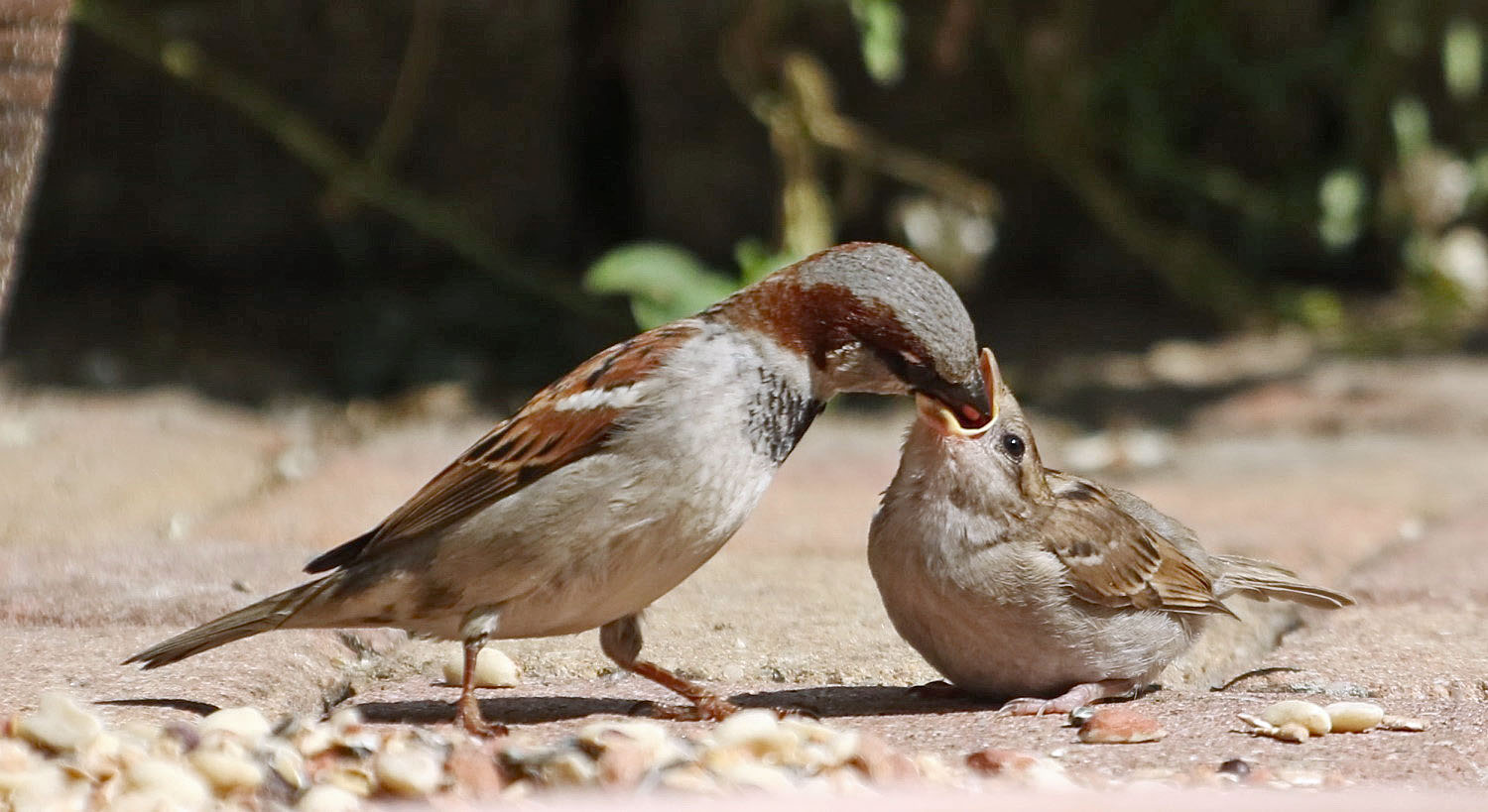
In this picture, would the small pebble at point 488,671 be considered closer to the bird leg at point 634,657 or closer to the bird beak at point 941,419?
the bird leg at point 634,657

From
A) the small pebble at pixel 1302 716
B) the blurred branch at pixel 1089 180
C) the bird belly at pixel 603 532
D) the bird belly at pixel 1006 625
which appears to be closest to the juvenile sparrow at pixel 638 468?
the bird belly at pixel 603 532

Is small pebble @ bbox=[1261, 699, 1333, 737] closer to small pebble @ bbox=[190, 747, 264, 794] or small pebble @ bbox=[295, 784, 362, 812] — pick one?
small pebble @ bbox=[295, 784, 362, 812]

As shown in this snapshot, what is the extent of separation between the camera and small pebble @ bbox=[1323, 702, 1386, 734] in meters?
2.96

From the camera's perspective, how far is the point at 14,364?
614 cm

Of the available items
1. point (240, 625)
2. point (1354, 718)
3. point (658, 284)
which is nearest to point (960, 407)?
point (1354, 718)

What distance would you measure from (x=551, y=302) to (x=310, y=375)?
0.80 metres

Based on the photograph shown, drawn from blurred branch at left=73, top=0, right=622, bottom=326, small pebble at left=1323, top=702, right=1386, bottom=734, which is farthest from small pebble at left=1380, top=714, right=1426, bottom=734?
blurred branch at left=73, top=0, right=622, bottom=326

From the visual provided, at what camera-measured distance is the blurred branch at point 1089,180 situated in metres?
6.43

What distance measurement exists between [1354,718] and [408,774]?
139 cm

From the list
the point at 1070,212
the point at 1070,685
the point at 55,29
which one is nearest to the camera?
the point at 55,29

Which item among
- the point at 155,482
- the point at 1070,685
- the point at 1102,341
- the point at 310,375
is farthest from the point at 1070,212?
the point at 1070,685

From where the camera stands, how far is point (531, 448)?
3043 millimetres

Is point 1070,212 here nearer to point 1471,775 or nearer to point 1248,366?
point 1248,366

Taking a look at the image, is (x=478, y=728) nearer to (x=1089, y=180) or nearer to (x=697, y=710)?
(x=697, y=710)
